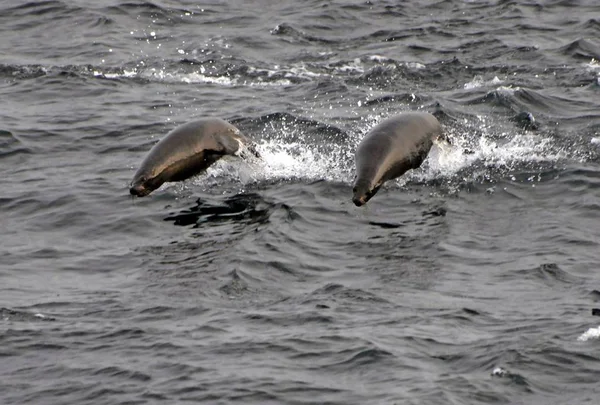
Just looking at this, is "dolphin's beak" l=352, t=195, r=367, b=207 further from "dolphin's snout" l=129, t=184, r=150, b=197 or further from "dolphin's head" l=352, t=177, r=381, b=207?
"dolphin's snout" l=129, t=184, r=150, b=197

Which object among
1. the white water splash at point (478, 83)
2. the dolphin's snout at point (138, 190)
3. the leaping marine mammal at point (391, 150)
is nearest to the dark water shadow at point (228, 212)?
the dolphin's snout at point (138, 190)

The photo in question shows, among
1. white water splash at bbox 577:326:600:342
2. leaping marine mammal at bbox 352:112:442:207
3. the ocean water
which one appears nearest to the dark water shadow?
the ocean water

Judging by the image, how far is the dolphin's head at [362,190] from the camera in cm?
1541

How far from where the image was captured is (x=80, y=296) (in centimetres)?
1335

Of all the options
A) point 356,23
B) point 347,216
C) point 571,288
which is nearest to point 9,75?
point 356,23

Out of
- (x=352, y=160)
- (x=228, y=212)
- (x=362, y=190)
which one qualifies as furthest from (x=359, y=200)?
(x=352, y=160)

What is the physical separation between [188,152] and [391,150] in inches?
104

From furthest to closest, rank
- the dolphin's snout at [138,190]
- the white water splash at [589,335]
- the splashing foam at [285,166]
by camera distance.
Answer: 1. the splashing foam at [285,166]
2. the dolphin's snout at [138,190]
3. the white water splash at [589,335]

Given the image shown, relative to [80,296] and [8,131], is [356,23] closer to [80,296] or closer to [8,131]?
[8,131]

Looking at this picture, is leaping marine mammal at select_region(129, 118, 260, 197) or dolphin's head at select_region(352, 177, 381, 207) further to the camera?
leaping marine mammal at select_region(129, 118, 260, 197)

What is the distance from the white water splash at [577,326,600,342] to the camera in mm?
11758

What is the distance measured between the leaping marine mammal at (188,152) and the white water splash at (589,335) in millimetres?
6430

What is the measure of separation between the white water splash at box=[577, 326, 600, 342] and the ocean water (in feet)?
0.15

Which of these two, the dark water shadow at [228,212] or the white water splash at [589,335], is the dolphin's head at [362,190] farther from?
the white water splash at [589,335]
